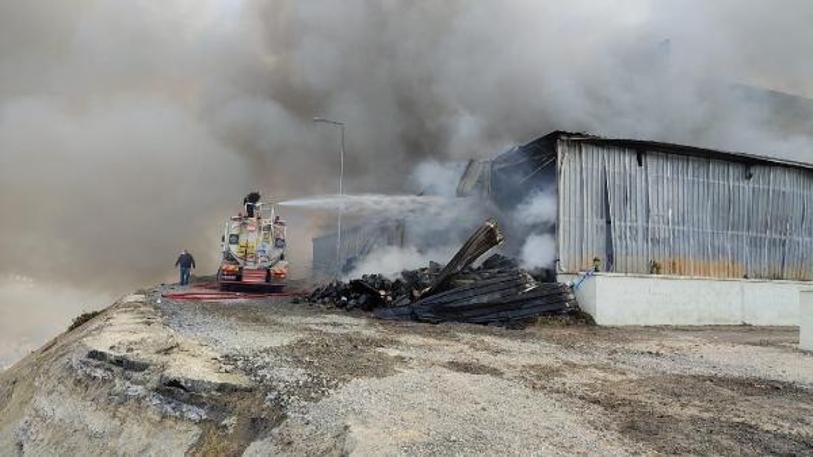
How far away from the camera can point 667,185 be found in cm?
1389

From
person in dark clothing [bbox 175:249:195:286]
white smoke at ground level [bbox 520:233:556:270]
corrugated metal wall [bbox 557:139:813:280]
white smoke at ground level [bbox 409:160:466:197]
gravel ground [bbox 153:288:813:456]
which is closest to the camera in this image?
gravel ground [bbox 153:288:813:456]

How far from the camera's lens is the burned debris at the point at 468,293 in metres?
11.7

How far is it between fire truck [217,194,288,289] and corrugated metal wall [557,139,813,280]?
8.57 metres

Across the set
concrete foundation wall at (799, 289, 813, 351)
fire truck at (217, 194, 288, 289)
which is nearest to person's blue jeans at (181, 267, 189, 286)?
fire truck at (217, 194, 288, 289)

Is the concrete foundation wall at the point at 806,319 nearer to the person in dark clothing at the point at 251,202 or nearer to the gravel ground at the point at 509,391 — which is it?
the gravel ground at the point at 509,391

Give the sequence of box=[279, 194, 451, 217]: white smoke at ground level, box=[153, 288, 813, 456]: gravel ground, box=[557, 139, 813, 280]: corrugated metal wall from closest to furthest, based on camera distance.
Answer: box=[153, 288, 813, 456]: gravel ground → box=[557, 139, 813, 280]: corrugated metal wall → box=[279, 194, 451, 217]: white smoke at ground level

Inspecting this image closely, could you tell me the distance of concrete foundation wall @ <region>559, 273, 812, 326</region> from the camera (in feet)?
39.9

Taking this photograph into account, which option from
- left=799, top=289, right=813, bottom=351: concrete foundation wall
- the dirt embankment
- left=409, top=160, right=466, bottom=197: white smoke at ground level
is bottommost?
the dirt embankment

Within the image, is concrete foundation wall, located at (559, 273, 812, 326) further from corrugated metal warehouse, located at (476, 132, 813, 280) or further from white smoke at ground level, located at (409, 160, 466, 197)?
white smoke at ground level, located at (409, 160, 466, 197)

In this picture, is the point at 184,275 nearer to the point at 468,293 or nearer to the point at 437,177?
the point at 437,177

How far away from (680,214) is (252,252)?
11337mm

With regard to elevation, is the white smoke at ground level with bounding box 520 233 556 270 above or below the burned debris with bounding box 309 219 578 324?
above

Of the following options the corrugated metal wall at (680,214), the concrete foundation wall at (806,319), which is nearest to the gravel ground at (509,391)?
the concrete foundation wall at (806,319)

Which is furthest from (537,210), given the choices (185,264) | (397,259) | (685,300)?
(185,264)
